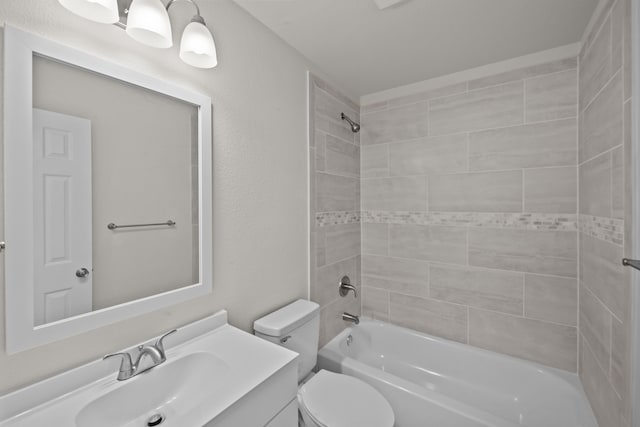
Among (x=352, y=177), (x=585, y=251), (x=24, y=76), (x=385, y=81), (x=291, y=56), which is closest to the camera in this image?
(x=24, y=76)

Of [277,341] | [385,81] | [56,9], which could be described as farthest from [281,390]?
[385,81]

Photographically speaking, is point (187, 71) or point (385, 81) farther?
point (385, 81)

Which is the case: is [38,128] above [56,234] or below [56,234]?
above

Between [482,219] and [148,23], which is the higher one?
[148,23]

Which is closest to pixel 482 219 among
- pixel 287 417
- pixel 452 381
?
pixel 452 381

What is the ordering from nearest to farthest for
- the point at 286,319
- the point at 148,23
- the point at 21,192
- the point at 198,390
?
the point at 21,192, the point at 148,23, the point at 198,390, the point at 286,319

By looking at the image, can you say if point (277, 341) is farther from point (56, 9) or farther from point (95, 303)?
point (56, 9)

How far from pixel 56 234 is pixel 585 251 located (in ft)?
7.74

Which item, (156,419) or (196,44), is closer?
(156,419)

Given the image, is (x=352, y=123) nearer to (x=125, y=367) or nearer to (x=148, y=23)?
(x=148, y=23)

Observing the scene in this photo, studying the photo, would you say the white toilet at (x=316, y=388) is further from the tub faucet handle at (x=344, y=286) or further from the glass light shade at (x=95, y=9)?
the glass light shade at (x=95, y=9)

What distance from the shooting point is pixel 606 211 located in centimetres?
124

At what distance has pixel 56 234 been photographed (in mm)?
811

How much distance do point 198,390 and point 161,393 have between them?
12 cm
